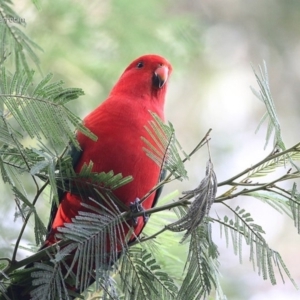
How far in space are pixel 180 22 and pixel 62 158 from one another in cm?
167

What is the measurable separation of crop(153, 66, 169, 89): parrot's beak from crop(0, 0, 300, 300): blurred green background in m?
0.39

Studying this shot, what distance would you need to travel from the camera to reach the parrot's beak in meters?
1.85

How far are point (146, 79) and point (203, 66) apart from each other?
287 centimetres

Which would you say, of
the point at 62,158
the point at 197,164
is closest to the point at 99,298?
the point at 62,158

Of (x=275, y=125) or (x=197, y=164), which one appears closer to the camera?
(x=275, y=125)

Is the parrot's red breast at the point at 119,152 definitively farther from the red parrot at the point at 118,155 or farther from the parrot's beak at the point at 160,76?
the parrot's beak at the point at 160,76

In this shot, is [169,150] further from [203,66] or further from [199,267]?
[203,66]

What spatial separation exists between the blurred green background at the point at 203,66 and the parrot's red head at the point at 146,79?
323 millimetres

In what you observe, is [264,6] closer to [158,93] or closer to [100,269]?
[158,93]

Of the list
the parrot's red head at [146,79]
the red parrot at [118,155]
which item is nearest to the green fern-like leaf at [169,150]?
the red parrot at [118,155]

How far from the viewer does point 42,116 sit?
3.36 ft

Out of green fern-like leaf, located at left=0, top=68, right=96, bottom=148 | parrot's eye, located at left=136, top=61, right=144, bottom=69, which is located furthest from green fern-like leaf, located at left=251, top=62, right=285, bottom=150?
parrot's eye, located at left=136, top=61, right=144, bottom=69

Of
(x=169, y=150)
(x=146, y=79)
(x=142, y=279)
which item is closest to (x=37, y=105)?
(x=169, y=150)

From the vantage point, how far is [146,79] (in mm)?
1853
